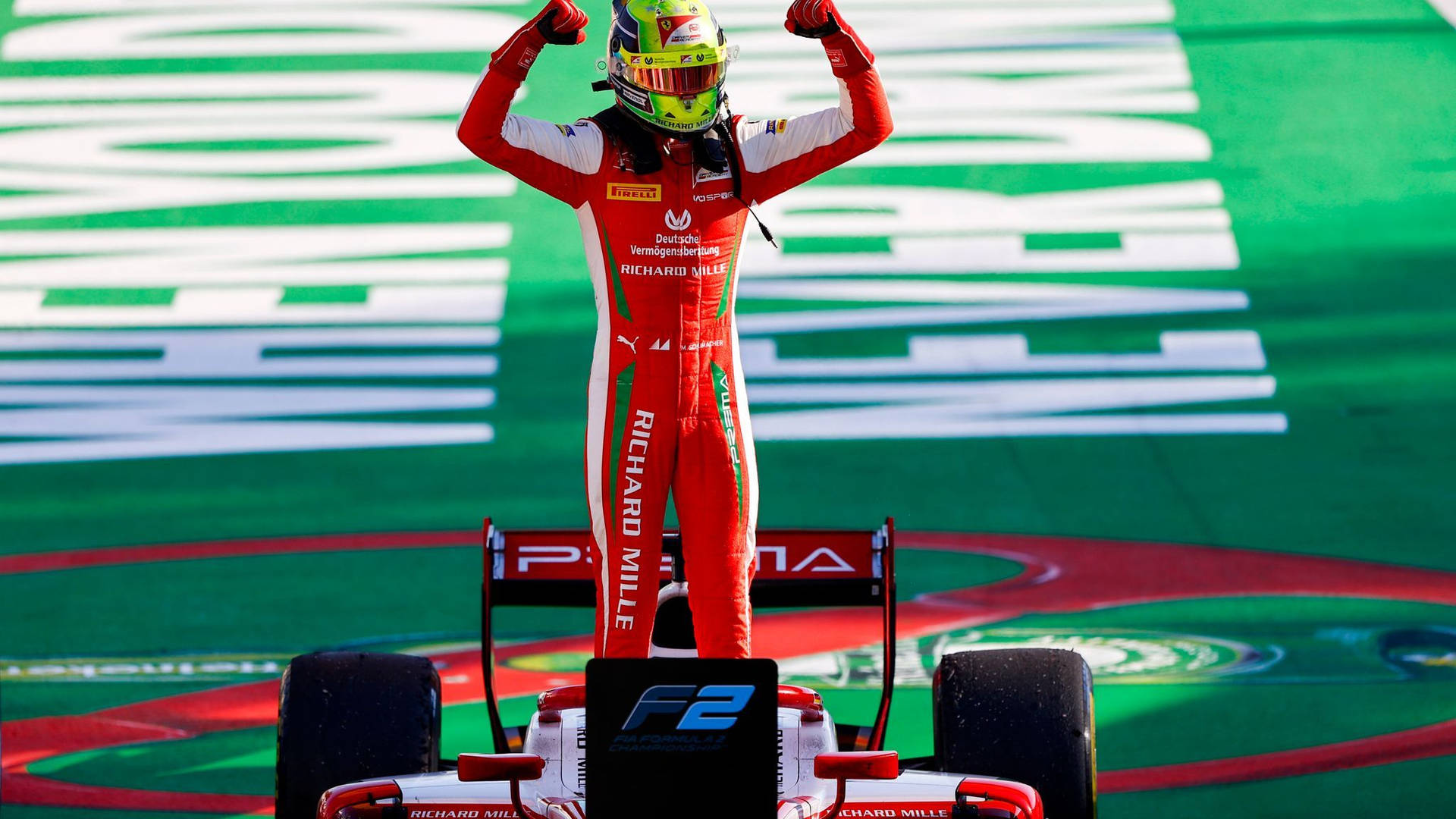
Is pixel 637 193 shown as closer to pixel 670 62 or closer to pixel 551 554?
pixel 670 62

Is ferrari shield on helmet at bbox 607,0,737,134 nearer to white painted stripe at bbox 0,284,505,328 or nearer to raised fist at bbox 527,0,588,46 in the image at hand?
raised fist at bbox 527,0,588,46

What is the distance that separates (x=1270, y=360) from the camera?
10.3 meters

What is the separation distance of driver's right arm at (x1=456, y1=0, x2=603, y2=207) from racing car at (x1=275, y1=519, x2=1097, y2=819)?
97cm

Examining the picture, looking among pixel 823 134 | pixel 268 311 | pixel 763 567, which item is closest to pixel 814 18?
pixel 823 134

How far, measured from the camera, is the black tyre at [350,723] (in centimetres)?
484

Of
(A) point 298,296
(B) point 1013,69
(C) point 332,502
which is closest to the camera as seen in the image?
(C) point 332,502

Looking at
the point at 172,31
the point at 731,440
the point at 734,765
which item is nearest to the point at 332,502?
the point at 731,440

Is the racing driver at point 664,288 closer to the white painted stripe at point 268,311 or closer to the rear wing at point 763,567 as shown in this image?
the rear wing at point 763,567

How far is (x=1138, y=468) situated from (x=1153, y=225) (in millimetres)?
3047

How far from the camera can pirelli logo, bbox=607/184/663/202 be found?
4.99 m

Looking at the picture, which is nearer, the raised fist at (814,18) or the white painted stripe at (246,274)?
the raised fist at (814,18)

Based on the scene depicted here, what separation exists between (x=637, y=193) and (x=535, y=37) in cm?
46

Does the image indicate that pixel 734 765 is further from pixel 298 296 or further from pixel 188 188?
pixel 188 188

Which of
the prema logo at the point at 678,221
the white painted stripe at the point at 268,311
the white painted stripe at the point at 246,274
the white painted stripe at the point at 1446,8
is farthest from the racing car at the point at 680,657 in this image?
the white painted stripe at the point at 1446,8
